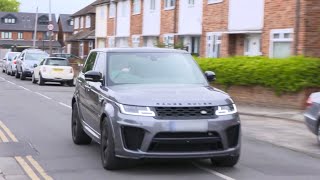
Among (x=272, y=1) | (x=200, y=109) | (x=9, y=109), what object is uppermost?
(x=272, y=1)

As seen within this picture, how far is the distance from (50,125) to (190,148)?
6.38 m

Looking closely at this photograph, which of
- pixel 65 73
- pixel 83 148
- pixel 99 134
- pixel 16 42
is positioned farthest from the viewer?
pixel 16 42

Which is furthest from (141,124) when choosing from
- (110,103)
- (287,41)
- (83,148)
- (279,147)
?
(287,41)

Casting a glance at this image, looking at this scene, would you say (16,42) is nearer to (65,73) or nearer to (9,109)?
(65,73)

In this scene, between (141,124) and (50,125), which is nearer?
(141,124)

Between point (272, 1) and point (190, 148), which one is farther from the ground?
point (272, 1)

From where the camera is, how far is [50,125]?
13.3m

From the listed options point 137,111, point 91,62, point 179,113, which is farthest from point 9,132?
point 179,113

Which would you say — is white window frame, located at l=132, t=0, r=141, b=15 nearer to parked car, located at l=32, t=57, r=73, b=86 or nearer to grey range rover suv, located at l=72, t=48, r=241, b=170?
parked car, located at l=32, t=57, r=73, b=86

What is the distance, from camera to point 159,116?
7527 millimetres

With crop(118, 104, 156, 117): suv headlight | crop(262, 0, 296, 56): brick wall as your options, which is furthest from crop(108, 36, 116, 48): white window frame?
crop(118, 104, 156, 117): suv headlight

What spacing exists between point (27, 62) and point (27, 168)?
27179mm

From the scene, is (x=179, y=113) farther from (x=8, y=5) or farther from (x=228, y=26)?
(x=8, y=5)

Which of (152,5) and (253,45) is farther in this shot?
(152,5)
